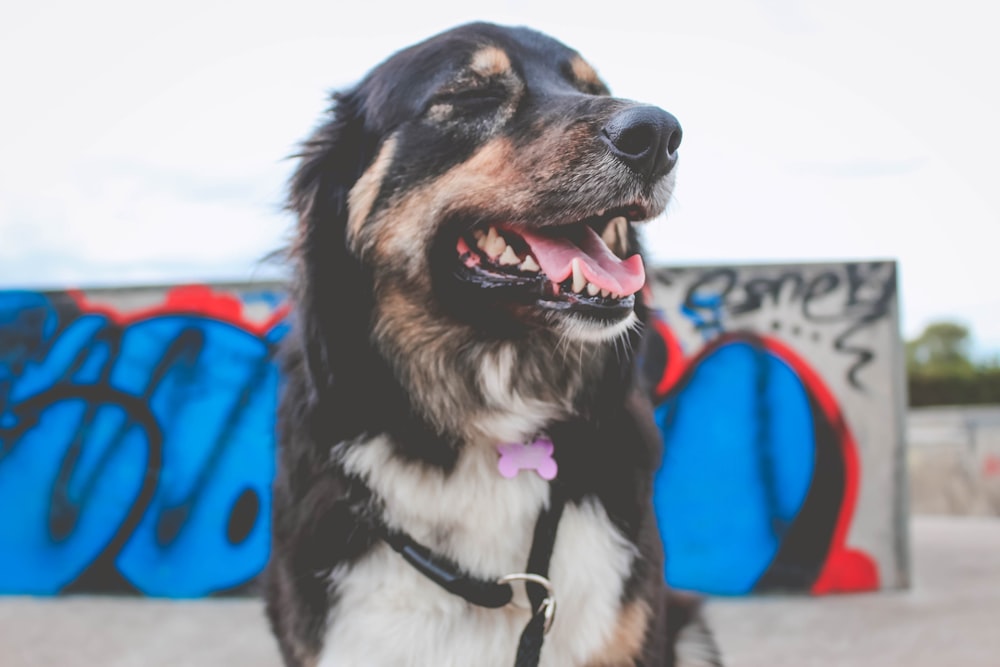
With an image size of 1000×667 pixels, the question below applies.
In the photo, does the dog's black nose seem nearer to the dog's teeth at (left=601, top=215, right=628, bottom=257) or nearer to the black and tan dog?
the black and tan dog

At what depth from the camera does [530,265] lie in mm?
2104

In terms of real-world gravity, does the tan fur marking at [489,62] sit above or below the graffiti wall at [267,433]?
above

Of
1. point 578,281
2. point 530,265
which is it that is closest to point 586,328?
point 578,281

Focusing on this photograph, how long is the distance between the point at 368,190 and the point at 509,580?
45.0 inches

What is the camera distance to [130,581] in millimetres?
5363

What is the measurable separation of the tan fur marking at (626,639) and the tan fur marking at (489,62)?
4.94ft

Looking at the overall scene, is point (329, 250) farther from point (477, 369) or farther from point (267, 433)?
point (267, 433)

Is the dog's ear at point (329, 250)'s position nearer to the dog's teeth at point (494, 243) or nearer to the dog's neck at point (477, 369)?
the dog's neck at point (477, 369)

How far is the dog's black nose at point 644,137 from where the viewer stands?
6.31ft

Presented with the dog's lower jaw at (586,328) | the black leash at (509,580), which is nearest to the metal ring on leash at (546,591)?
Result: the black leash at (509,580)

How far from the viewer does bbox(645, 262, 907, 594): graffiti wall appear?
5.29 metres

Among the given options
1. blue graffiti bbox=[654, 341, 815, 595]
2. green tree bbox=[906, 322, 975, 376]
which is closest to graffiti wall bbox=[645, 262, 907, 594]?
blue graffiti bbox=[654, 341, 815, 595]

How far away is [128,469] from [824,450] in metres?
4.63

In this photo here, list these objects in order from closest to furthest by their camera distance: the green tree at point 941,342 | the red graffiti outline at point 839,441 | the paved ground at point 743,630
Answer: the paved ground at point 743,630 → the red graffiti outline at point 839,441 → the green tree at point 941,342
